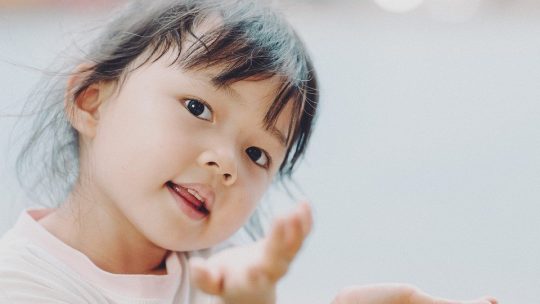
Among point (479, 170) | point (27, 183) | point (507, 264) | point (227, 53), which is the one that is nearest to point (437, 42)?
point (479, 170)

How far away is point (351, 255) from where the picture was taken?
3.47 feet

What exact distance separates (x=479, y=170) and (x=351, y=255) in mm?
226

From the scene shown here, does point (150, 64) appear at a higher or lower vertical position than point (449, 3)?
lower

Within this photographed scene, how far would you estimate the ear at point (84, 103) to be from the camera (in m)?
0.82

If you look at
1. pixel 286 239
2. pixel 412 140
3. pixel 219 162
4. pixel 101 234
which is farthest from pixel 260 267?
pixel 412 140

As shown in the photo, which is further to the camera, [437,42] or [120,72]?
[437,42]

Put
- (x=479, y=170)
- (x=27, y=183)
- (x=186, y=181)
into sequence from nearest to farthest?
(x=186, y=181)
(x=27, y=183)
(x=479, y=170)

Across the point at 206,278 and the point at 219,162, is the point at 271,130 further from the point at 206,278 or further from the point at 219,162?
the point at 206,278

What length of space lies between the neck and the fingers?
0.31 m

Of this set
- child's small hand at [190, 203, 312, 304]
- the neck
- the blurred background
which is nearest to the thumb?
child's small hand at [190, 203, 312, 304]

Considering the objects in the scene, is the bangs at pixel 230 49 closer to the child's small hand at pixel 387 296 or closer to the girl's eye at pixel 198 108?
the girl's eye at pixel 198 108

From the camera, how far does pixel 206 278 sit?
544 mm

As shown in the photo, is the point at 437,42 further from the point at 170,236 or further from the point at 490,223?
the point at 170,236

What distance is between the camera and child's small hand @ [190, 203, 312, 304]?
536 mm
